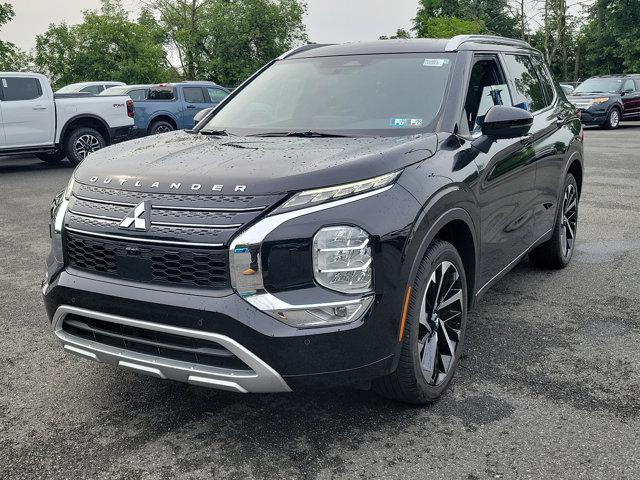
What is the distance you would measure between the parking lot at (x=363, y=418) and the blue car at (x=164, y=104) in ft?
42.2

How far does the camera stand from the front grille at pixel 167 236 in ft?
8.93

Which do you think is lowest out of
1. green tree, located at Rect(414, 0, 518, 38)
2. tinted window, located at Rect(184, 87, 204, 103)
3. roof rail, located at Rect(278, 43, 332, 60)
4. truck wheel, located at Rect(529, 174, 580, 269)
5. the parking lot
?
the parking lot

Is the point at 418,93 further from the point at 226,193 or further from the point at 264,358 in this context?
the point at 264,358

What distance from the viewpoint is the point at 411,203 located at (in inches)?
117

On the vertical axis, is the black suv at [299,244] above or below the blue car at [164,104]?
below

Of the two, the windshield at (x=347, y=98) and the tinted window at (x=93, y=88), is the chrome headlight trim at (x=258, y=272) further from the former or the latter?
the tinted window at (x=93, y=88)

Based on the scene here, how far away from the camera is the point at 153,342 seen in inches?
113

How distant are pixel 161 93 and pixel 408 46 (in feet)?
47.1

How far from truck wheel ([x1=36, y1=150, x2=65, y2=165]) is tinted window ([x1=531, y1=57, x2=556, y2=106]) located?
10.8 m

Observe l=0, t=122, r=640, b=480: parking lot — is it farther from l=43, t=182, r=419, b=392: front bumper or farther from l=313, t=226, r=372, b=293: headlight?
l=313, t=226, r=372, b=293: headlight

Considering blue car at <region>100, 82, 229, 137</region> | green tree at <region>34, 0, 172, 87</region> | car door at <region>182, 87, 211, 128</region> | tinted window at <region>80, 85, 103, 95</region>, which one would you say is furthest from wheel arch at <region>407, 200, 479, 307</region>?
green tree at <region>34, 0, 172, 87</region>

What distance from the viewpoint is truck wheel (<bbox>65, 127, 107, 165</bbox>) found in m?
13.8

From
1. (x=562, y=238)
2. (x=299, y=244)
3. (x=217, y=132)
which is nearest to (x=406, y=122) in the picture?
(x=217, y=132)

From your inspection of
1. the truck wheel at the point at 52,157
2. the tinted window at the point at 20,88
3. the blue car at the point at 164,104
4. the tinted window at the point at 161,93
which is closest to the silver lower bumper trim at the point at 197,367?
the tinted window at the point at 20,88
